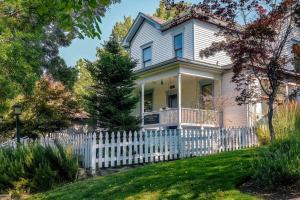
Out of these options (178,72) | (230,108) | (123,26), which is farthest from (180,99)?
(123,26)

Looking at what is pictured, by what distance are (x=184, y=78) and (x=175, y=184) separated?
15939 millimetres

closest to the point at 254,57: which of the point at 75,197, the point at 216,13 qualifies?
the point at 216,13

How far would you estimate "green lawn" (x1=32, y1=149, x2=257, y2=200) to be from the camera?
19.7ft

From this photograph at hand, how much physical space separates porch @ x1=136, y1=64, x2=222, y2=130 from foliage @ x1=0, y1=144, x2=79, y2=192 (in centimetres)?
830

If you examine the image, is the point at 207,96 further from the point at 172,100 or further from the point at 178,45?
the point at 178,45

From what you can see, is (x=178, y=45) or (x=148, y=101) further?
(x=148, y=101)

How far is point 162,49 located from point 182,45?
179cm

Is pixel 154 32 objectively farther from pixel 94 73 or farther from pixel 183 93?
pixel 94 73

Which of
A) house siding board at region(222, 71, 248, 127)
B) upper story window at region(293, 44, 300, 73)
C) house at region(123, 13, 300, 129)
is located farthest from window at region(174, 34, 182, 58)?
upper story window at region(293, 44, 300, 73)

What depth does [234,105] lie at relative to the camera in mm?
20375

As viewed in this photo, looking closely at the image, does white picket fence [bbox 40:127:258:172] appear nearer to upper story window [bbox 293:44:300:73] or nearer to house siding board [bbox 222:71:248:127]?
upper story window [bbox 293:44:300:73]

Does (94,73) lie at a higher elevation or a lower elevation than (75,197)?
higher

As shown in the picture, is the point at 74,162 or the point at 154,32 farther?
the point at 154,32

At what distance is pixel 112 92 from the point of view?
48.8 feet
